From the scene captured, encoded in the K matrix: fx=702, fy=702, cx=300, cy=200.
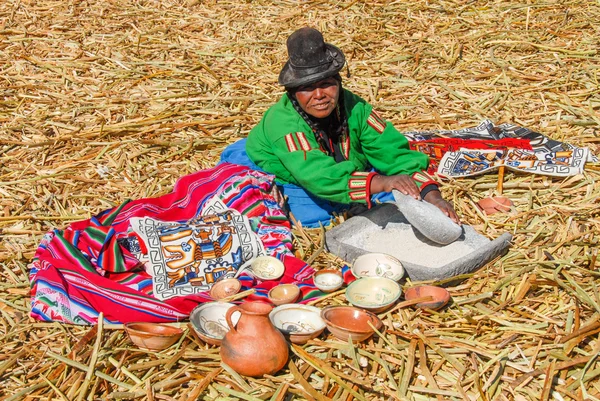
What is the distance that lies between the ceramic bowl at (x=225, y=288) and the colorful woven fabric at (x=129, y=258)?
0.07 m

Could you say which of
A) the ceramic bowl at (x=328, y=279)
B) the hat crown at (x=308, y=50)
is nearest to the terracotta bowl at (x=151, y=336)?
the ceramic bowl at (x=328, y=279)

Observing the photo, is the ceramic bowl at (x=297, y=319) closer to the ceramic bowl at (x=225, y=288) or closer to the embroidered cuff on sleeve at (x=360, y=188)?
the ceramic bowl at (x=225, y=288)

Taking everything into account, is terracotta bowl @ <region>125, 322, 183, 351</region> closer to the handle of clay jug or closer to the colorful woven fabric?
the colorful woven fabric

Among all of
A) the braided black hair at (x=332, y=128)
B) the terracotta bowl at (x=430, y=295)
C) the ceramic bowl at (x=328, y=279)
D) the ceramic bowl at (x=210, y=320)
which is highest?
the braided black hair at (x=332, y=128)

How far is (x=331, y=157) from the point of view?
13.5 ft

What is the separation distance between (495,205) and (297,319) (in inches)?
66.2

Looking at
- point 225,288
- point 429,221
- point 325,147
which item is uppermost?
point 325,147

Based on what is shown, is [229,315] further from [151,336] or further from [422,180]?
[422,180]

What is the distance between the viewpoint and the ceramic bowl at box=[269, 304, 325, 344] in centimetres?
336

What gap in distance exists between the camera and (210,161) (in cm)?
518

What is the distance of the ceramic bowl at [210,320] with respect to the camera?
3.28m

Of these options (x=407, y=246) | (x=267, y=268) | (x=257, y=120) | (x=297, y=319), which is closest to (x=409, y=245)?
(x=407, y=246)

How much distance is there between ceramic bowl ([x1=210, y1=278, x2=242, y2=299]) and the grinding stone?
3.30 ft

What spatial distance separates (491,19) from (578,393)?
4.87m
